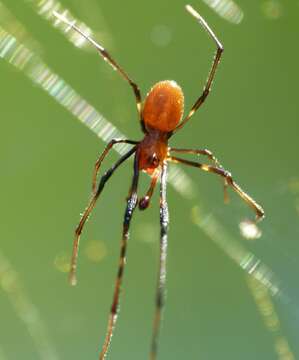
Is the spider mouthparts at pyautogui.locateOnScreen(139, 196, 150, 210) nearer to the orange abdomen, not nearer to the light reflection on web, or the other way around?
the orange abdomen

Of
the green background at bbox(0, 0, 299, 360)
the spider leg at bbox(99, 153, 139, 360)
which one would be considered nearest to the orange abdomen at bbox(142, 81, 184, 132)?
Result: the spider leg at bbox(99, 153, 139, 360)

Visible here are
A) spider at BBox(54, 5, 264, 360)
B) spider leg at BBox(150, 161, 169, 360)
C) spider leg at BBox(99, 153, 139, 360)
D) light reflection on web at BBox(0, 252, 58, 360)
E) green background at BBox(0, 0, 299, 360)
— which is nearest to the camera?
spider leg at BBox(150, 161, 169, 360)

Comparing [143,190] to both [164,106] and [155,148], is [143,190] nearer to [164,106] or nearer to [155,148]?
[155,148]

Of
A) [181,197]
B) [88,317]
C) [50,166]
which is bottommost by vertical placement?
[88,317]

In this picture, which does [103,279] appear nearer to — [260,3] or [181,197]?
[181,197]

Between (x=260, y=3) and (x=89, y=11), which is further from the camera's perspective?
(x=260, y=3)

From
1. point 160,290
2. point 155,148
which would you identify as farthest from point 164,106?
point 160,290

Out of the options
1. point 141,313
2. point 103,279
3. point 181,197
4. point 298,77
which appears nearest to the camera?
point 141,313

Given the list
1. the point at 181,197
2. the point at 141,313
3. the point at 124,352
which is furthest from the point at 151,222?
the point at 124,352
